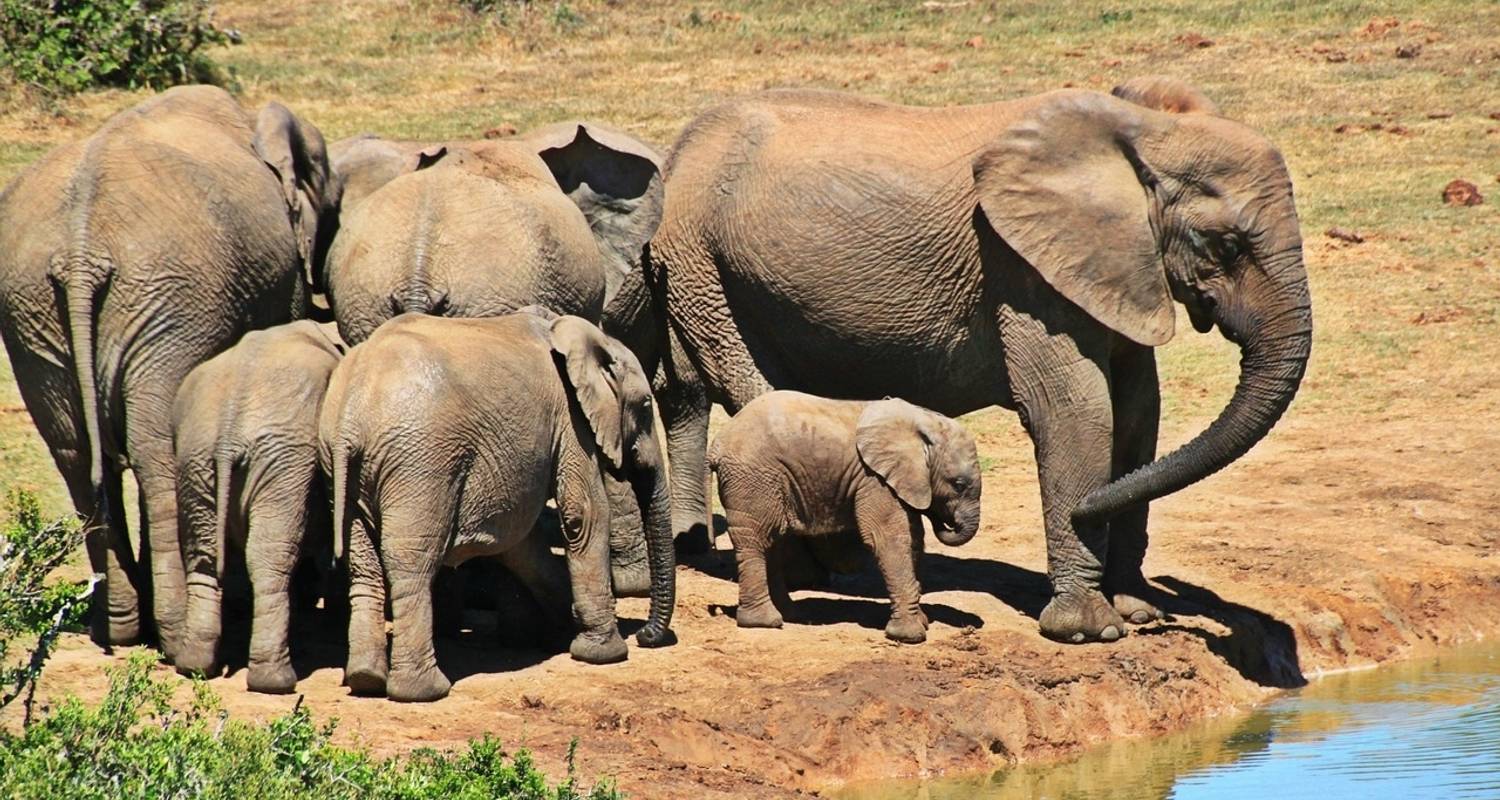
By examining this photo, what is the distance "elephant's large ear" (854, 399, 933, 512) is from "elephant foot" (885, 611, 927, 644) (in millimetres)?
507

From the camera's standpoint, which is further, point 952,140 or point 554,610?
point 952,140

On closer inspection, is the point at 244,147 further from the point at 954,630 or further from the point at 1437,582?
the point at 1437,582

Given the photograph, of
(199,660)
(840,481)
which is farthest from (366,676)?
(840,481)

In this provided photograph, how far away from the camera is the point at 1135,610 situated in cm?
1135

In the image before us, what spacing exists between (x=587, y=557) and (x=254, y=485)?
4.88 feet

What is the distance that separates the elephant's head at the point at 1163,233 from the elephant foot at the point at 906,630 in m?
0.94

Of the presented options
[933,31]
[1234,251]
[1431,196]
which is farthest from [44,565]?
[933,31]

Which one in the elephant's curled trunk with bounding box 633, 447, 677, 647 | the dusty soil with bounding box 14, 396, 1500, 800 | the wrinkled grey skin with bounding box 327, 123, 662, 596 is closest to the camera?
the dusty soil with bounding box 14, 396, 1500, 800

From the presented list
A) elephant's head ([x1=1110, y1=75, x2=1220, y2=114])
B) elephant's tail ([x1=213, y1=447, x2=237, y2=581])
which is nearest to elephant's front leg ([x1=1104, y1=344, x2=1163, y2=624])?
elephant's head ([x1=1110, y1=75, x2=1220, y2=114])

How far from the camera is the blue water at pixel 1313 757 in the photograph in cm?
958

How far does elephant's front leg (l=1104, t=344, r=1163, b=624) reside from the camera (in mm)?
11375

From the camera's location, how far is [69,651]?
33.0ft

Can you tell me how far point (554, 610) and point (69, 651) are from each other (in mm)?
2070

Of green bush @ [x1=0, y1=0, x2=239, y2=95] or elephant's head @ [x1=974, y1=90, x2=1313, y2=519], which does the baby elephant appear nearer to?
elephant's head @ [x1=974, y1=90, x2=1313, y2=519]
